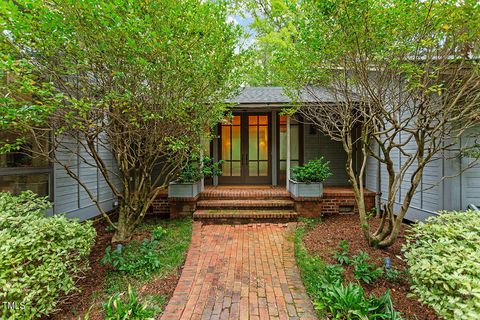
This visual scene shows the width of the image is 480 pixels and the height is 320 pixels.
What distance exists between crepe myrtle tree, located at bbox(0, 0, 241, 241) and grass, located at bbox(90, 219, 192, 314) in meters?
0.53

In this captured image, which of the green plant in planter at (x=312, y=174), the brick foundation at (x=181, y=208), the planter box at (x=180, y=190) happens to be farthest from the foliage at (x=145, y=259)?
the green plant in planter at (x=312, y=174)

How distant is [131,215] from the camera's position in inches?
165

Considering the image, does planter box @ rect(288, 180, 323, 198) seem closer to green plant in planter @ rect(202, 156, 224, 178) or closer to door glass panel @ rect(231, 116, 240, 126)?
green plant in planter @ rect(202, 156, 224, 178)

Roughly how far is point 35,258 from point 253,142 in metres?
6.15

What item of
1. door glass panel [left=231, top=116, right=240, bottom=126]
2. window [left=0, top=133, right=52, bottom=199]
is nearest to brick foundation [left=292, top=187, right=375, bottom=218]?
door glass panel [left=231, top=116, right=240, bottom=126]

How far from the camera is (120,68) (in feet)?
10.6

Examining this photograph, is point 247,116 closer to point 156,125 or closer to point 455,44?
point 156,125

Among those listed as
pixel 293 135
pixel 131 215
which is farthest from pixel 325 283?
pixel 293 135

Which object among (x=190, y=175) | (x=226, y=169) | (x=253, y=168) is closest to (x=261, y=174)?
(x=253, y=168)

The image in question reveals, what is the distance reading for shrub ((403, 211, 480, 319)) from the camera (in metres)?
1.89

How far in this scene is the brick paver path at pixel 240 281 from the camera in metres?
2.54

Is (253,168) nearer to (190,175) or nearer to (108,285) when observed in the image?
(190,175)

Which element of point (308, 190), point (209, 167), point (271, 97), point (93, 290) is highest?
point (271, 97)

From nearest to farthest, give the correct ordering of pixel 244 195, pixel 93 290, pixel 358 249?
pixel 93 290
pixel 358 249
pixel 244 195
